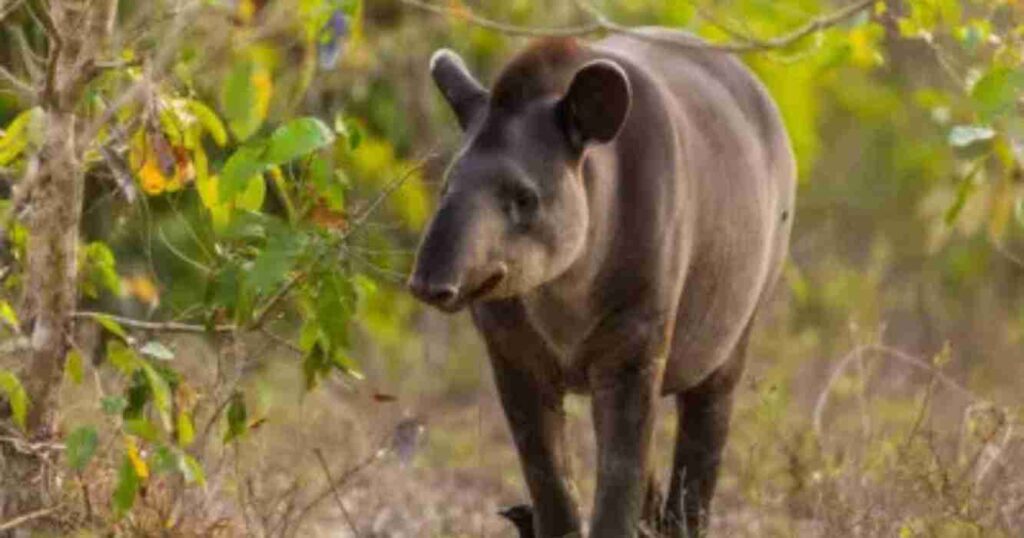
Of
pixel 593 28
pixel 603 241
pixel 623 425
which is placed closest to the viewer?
pixel 593 28

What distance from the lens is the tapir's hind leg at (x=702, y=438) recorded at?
906cm

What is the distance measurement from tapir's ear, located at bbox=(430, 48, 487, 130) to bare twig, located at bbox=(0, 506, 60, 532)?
1394 millimetres

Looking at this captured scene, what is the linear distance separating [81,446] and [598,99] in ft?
4.94

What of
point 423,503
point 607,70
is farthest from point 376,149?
point 607,70

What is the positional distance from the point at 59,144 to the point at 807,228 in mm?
10529

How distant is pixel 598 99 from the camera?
7570mm

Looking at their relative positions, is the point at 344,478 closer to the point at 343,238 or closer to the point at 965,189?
the point at 343,238

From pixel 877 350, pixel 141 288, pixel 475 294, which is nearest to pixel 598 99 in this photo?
pixel 475 294

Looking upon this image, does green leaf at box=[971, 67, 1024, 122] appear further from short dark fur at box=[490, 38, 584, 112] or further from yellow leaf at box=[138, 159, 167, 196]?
yellow leaf at box=[138, 159, 167, 196]

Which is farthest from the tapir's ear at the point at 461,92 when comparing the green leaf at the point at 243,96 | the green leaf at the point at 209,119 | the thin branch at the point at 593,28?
the green leaf at the point at 243,96

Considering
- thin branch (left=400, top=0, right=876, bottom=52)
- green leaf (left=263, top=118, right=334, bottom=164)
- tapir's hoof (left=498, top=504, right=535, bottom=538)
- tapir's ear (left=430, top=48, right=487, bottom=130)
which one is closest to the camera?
thin branch (left=400, top=0, right=876, bottom=52)

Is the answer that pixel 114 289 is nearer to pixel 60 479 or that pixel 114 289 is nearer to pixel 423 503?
pixel 60 479

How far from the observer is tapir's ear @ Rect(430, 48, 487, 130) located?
7746 mm

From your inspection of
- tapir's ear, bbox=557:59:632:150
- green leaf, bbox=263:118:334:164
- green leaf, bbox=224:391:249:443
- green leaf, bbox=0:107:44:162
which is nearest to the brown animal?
tapir's ear, bbox=557:59:632:150
